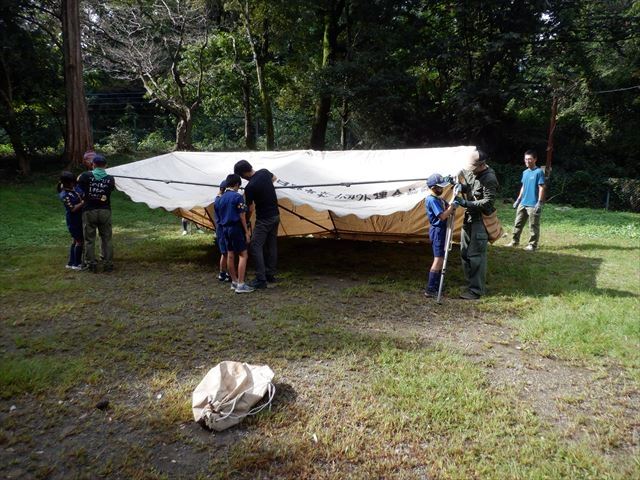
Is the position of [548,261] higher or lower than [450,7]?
lower

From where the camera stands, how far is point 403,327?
4809 mm

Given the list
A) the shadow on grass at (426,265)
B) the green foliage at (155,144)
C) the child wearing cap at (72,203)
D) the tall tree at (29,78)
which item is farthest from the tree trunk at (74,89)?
the shadow on grass at (426,265)

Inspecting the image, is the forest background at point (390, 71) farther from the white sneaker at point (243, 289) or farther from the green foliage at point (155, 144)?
the white sneaker at point (243, 289)

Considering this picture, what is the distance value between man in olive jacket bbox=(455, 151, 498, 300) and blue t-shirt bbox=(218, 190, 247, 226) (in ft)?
8.69

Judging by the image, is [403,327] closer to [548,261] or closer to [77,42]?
[548,261]

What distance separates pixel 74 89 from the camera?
14.8 meters

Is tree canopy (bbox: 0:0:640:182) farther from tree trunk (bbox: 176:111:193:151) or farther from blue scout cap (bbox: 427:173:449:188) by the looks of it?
blue scout cap (bbox: 427:173:449:188)

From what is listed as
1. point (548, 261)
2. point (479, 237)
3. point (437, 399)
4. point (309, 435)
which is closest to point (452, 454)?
point (437, 399)

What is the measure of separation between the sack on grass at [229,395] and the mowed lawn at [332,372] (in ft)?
0.27

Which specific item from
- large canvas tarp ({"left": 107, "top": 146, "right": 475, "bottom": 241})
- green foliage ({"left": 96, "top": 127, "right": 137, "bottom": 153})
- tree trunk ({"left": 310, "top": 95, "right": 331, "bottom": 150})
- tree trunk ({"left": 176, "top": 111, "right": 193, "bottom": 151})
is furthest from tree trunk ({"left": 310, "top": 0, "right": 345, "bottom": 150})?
large canvas tarp ({"left": 107, "top": 146, "right": 475, "bottom": 241})

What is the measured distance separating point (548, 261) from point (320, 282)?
3.95 metres

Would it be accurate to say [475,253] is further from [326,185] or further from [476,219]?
[326,185]

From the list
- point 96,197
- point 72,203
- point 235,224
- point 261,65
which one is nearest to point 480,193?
point 235,224

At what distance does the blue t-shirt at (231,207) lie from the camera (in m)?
5.74
